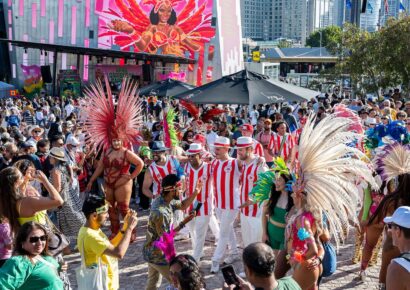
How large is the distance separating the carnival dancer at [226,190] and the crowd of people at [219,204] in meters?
0.01

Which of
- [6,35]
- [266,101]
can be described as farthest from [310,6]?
[266,101]

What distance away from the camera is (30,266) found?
391cm

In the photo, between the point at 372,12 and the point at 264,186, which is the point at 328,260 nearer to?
the point at 264,186

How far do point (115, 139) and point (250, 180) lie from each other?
2.24m

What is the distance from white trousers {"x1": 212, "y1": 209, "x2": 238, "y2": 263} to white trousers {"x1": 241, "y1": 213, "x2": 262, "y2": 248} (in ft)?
0.57

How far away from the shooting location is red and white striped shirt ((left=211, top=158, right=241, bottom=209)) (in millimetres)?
7648

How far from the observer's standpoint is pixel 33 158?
7938 mm

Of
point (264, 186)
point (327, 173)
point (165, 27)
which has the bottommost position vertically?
point (264, 186)

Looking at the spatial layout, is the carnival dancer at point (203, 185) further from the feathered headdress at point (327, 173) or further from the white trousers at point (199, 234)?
the feathered headdress at point (327, 173)

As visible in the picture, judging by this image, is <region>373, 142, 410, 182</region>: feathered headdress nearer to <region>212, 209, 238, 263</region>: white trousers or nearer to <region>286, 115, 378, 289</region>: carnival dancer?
<region>286, 115, 378, 289</region>: carnival dancer

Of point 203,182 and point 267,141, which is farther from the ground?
point 267,141

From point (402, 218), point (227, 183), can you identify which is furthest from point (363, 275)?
point (402, 218)

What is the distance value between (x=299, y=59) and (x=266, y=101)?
58.7 m

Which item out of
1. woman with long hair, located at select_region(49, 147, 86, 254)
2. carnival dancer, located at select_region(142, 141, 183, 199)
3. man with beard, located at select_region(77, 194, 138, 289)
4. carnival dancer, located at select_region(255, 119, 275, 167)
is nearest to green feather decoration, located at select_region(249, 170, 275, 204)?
man with beard, located at select_region(77, 194, 138, 289)
